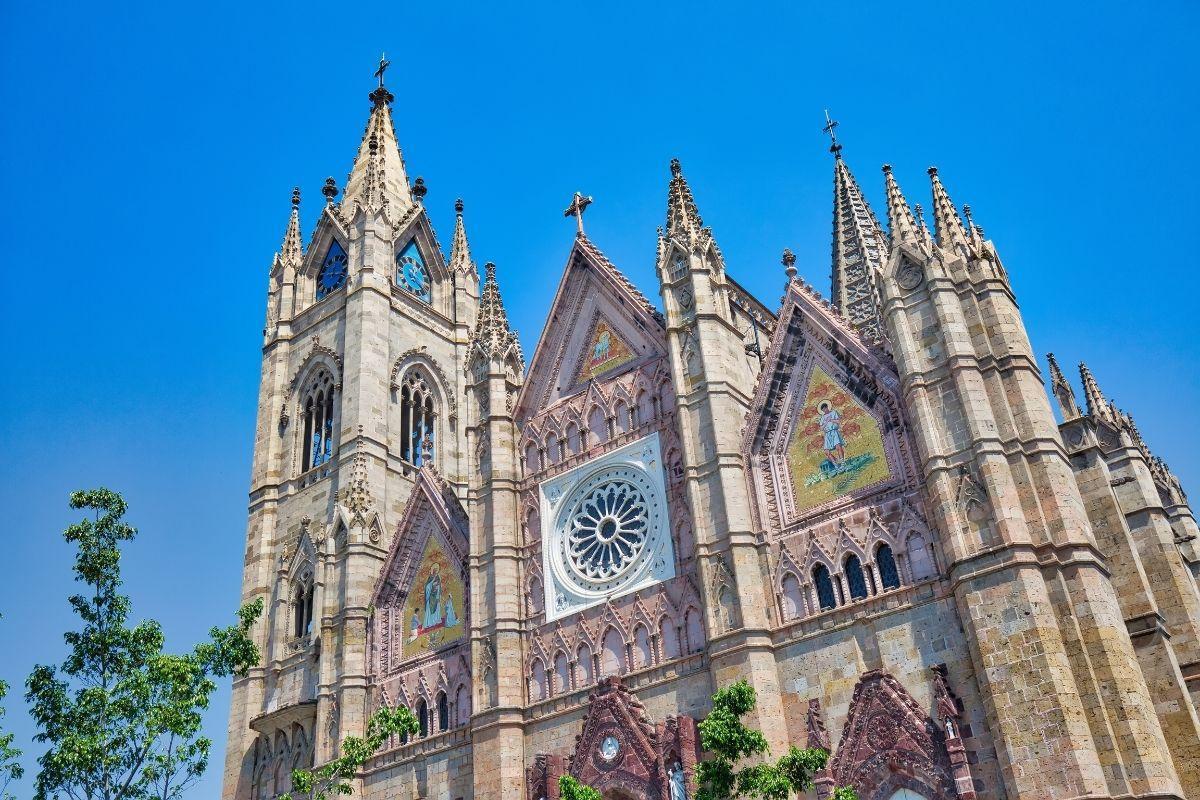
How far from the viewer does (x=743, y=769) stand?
22531mm

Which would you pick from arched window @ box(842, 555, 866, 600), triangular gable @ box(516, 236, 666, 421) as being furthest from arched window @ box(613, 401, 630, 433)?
arched window @ box(842, 555, 866, 600)

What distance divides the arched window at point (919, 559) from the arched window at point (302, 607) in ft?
69.4

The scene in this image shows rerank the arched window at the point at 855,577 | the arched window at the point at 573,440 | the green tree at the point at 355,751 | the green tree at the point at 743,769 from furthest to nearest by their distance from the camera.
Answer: the arched window at the point at 573,440 → the arched window at the point at 855,577 → the green tree at the point at 355,751 → the green tree at the point at 743,769

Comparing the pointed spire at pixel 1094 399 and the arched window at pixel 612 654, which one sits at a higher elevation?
the pointed spire at pixel 1094 399

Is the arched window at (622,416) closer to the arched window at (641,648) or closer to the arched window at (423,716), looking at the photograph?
the arched window at (641,648)

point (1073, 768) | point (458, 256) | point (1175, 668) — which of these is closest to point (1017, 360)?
point (1175, 668)

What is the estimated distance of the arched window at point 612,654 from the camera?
29511 millimetres

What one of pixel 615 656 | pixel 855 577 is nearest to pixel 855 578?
pixel 855 577

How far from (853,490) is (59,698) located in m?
18.1

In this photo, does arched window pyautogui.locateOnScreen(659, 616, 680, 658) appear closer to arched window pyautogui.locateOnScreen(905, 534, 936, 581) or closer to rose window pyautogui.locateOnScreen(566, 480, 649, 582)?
rose window pyautogui.locateOnScreen(566, 480, 649, 582)

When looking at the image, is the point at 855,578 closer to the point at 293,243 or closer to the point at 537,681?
the point at 537,681

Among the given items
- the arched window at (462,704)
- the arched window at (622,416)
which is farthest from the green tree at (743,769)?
the arched window at (622,416)

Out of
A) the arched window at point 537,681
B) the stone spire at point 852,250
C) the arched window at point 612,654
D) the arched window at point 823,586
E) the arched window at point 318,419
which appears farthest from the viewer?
the stone spire at point 852,250

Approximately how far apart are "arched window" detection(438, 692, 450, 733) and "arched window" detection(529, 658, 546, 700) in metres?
3.09
